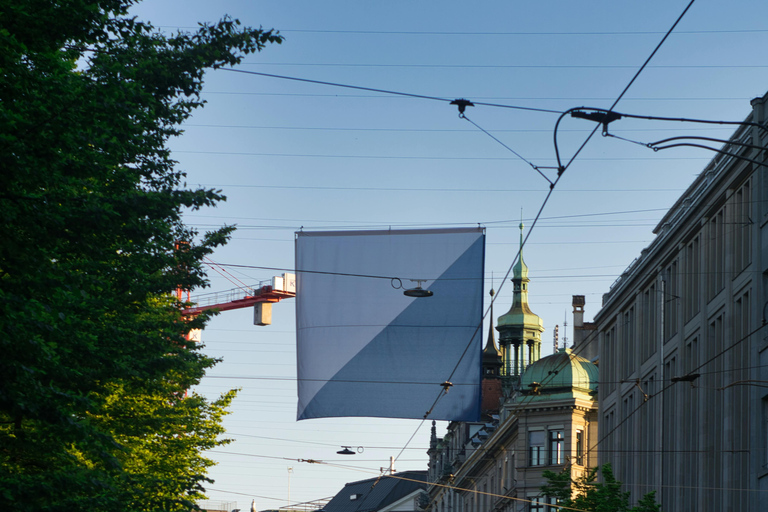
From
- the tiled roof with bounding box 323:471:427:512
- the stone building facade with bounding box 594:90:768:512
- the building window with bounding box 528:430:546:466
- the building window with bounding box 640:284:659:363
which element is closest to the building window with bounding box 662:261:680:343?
the stone building facade with bounding box 594:90:768:512

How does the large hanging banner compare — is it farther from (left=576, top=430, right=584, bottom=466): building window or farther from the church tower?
the church tower

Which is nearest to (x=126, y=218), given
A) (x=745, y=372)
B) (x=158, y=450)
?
(x=158, y=450)

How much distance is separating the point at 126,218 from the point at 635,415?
129ft

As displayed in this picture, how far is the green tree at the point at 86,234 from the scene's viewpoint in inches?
685

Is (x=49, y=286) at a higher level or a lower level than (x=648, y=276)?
lower

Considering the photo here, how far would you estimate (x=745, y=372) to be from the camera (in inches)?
1638

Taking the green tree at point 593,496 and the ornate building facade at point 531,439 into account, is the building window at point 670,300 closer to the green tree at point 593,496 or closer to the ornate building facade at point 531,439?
the ornate building facade at point 531,439

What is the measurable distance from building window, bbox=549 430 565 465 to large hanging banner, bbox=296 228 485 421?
41.6m

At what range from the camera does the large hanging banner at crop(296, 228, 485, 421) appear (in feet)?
101

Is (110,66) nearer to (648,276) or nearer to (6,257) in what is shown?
(6,257)

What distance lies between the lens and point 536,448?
243 ft

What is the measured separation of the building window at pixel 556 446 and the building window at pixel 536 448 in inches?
22.3

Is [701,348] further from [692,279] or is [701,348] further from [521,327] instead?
[521,327]

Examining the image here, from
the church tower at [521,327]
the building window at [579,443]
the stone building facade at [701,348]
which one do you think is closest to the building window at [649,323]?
the stone building facade at [701,348]
